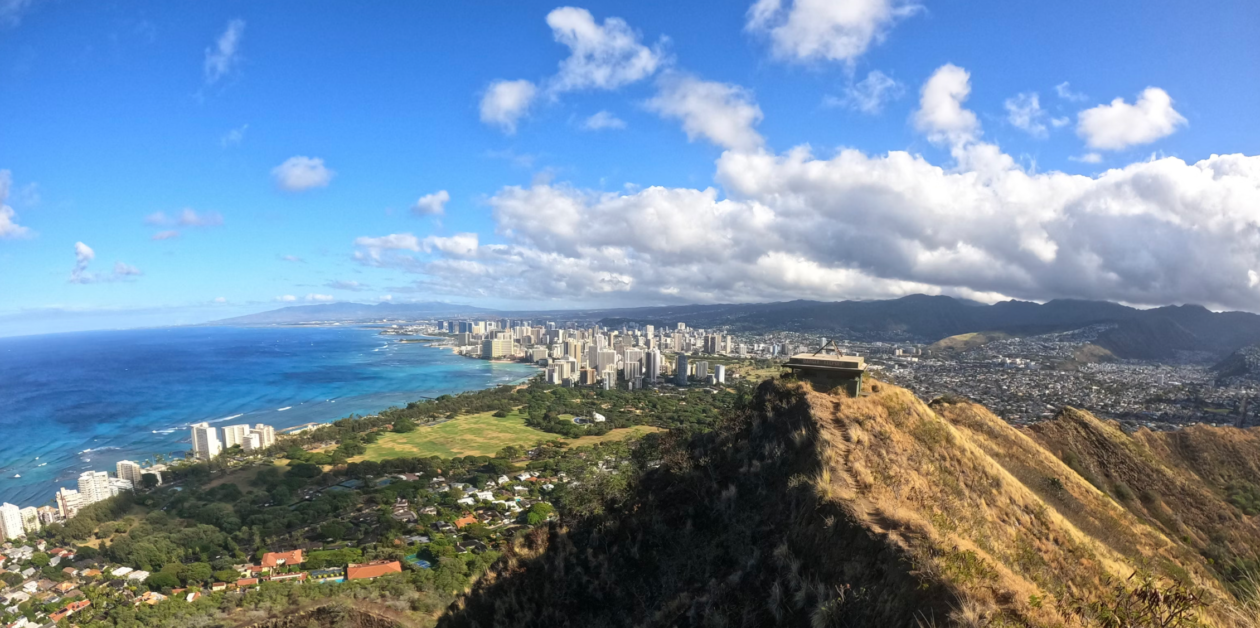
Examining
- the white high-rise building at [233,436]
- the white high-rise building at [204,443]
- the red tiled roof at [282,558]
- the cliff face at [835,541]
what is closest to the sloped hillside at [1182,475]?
the cliff face at [835,541]

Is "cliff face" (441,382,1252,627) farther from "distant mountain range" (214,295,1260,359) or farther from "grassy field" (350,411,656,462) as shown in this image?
"distant mountain range" (214,295,1260,359)

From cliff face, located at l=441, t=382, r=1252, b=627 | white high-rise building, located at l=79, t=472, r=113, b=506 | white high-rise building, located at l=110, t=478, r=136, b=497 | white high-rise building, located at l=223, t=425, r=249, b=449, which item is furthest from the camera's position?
white high-rise building, located at l=223, t=425, r=249, b=449

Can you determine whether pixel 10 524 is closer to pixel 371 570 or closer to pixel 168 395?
pixel 371 570

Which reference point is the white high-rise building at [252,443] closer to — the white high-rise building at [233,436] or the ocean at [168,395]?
the white high-rise building at [233,436]

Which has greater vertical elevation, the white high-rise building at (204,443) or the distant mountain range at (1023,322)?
the distant mountain range at (1023,322)

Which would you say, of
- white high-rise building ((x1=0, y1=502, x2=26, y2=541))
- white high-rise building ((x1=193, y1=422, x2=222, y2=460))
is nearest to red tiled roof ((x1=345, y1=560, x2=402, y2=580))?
white high-rise building ((x1=0, y1=502, x2=26, y2=541))

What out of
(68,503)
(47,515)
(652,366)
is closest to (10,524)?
(47,515)

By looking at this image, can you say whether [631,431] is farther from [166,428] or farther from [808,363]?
[166,428]
